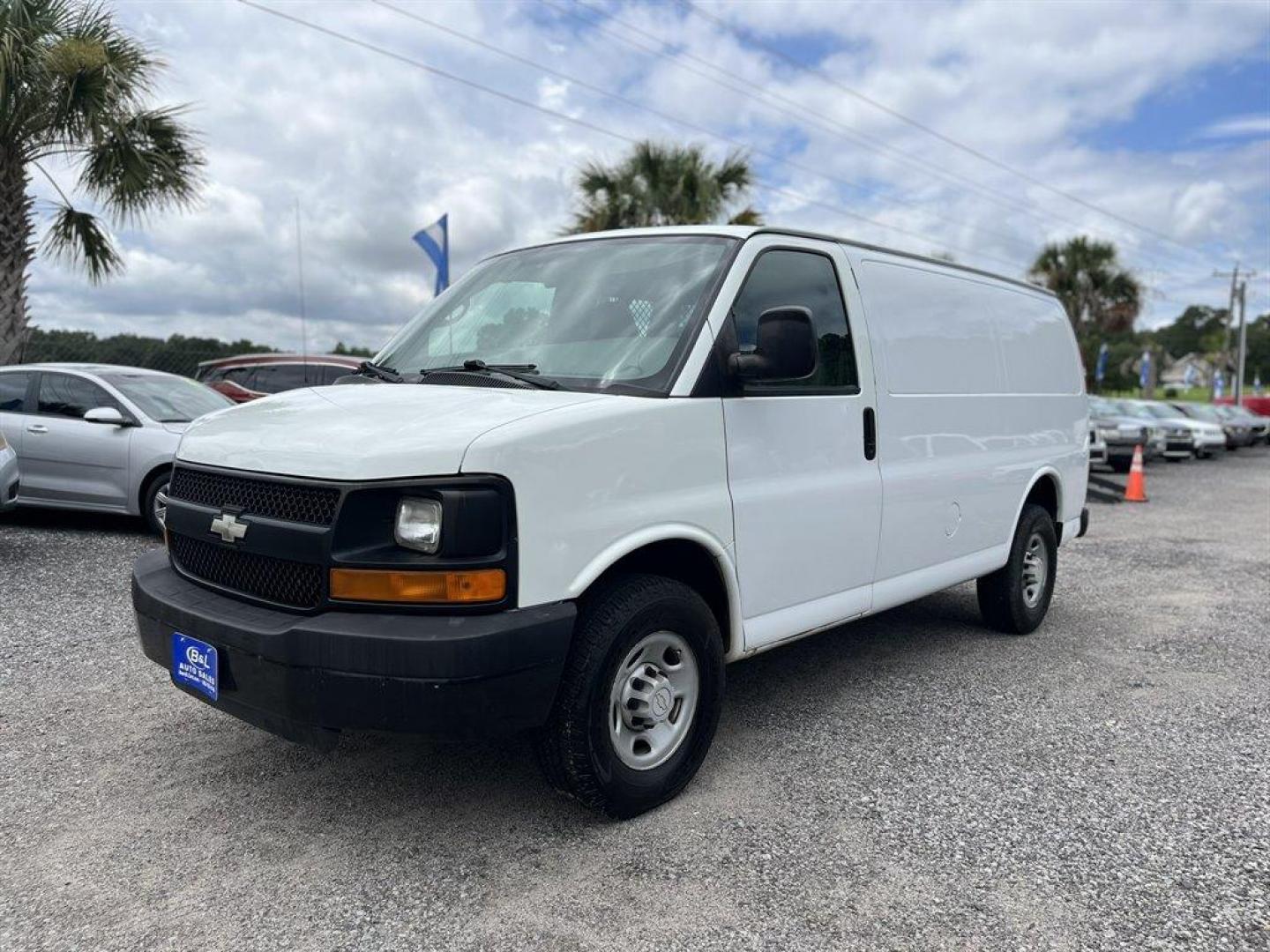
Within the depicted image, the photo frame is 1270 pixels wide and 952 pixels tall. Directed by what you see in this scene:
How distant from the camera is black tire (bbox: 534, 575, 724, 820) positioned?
293 cm

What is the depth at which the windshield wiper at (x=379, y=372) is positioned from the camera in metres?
3.81

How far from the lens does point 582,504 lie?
2.91 metres

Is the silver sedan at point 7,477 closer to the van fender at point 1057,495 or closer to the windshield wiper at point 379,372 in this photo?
the windshield wiper at point 379,372

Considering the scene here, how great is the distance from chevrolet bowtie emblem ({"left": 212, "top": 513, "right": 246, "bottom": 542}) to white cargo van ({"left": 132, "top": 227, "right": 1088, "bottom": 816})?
0.01 metres

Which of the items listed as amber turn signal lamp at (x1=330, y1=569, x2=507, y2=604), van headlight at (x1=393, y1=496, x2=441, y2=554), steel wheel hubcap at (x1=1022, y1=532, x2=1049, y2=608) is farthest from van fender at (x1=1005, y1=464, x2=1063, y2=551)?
van headlight at (x1=393, y1=496, x2=441, y2=554)

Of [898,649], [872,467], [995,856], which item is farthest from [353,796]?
[898,649]

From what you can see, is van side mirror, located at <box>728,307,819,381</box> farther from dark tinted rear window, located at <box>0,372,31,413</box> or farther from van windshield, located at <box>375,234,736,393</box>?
dark tinted rear window, located at <box>0,372,31,413</box>

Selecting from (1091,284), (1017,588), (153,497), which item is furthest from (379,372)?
(1091,284)

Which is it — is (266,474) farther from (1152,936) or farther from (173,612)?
(1152,936)

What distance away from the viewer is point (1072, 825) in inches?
129

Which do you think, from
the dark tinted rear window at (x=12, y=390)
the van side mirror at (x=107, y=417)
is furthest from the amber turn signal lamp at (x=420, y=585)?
the dark tinted rear window at (x=12, y=390)

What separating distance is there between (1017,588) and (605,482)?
363 cm

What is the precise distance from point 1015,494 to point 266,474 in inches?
164

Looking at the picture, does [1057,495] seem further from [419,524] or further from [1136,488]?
[1136,488]
